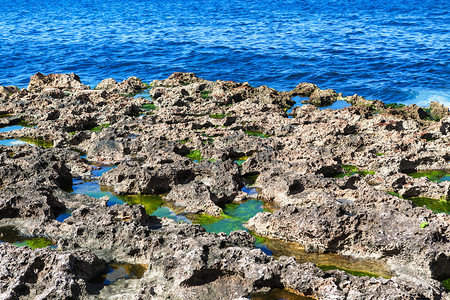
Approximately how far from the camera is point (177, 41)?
39.3 metres

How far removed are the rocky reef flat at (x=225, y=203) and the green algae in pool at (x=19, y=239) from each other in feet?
0.13

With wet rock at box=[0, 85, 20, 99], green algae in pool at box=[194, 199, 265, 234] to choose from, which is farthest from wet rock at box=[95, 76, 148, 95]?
green algae in pool at box=[194, 199, 265, 234]

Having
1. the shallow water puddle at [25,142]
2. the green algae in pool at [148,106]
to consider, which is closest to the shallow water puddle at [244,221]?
the shallow water puddle at [25,142]

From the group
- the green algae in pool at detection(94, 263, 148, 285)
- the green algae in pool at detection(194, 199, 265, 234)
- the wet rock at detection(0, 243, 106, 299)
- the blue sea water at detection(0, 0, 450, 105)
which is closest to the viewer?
the wet rock at detection(0, 243, 106, 299)

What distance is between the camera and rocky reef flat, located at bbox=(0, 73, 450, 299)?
21.7 feet

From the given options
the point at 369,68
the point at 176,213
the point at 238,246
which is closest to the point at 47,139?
Answer: the point at 176,213

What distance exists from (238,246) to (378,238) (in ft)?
7.65

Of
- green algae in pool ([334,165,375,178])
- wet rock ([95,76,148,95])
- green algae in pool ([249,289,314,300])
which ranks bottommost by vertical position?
wet rock ([95,76,148,95])

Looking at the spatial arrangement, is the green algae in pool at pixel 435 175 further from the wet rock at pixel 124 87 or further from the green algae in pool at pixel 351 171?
the wet rock at pixel 124 87

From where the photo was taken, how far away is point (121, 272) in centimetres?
722

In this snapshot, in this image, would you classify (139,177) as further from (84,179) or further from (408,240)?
(408,240)

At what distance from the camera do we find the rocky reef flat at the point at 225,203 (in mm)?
6609

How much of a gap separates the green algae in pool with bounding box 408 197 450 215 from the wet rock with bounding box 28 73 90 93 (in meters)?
16.4

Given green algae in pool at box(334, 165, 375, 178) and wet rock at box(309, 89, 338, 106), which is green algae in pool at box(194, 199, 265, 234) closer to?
green algae in pool at box(334, 165, 375, 178)
